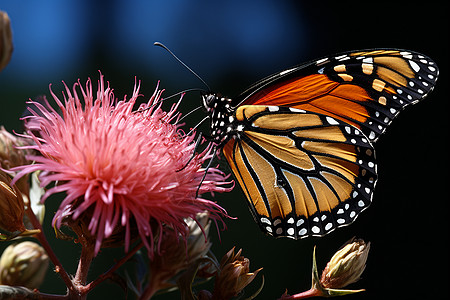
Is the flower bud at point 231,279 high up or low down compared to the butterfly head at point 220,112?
down

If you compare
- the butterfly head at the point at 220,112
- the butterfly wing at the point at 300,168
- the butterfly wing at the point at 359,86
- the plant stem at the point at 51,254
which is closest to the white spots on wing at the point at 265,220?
the butterfly wing at the point at 300,168

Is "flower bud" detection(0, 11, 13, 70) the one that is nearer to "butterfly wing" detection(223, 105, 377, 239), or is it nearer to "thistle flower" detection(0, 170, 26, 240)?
"thistle flower" detection(0, 170, 26, 240)

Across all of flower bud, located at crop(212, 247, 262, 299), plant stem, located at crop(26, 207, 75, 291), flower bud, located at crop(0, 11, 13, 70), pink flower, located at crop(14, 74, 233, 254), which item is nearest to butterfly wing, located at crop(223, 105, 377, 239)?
flower bud, located at crop(212, 247, 262, 299)

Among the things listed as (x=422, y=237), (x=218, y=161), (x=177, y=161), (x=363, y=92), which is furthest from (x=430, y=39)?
(x=177, y=161)

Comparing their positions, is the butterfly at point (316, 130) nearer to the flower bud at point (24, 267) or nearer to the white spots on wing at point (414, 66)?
the white spots on wing at point (414, 66)

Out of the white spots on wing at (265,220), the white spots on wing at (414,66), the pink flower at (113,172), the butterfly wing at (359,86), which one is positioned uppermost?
the white spots on wing at (414,66)

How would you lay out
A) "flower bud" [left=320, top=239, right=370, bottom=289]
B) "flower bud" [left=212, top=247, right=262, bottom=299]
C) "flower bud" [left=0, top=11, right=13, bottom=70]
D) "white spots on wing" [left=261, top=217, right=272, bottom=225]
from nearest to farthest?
"flower bud" [left=0, top=11, right=13, bottom=70], "flower bud" [left=212, top=247, right=262, bottom=299], "flower bud" [left=320, top=239, right=370, bottom=289], "white spots on wing" [left=261, top=217, right=272, bottom=225]
